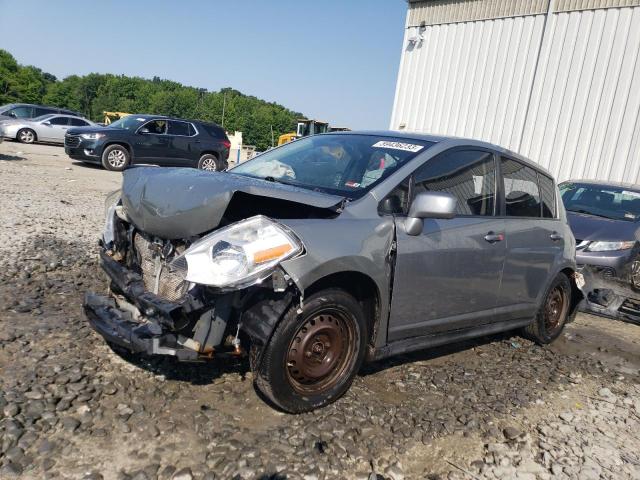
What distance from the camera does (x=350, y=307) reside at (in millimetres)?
3043

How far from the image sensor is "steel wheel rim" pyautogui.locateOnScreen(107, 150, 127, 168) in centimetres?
1494

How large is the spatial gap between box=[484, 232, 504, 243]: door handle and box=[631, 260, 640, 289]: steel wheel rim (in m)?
3.21

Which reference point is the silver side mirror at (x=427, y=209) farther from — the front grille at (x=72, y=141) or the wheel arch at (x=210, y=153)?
the wheel arch at (x=210, y=153)

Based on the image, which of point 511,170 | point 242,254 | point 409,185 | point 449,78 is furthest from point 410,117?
point 242,254

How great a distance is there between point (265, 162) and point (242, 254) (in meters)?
1.72

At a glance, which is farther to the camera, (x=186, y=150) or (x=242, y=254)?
(x=186, y=150)

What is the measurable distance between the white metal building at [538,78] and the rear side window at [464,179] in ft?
29.5

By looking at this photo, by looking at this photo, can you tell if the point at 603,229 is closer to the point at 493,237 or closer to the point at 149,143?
the point at 493,237

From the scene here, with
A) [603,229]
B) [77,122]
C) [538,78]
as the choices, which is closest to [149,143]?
[77,122]

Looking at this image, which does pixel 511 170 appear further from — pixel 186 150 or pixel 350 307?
pixel 186 150

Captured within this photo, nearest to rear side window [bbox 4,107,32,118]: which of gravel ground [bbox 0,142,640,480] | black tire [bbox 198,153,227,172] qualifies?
black tire [bbox 198,153,227,172]

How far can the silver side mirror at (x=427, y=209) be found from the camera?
3.16 m

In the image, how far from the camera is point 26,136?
2133 centimetres

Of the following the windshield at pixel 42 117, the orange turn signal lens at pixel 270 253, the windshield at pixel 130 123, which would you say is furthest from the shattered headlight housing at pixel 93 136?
the orange turn signal lens at pixel 270 253
